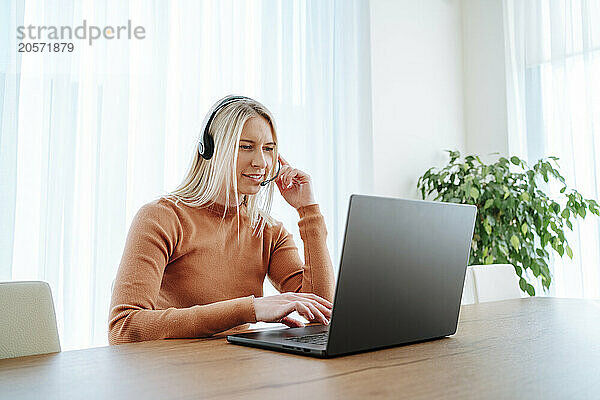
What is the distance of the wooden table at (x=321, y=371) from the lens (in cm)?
66

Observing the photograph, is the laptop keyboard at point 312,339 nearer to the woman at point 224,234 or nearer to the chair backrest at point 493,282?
the woman at point 224,234

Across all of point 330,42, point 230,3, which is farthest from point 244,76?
point 330,42

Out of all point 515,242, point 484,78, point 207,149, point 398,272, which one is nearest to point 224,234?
point 207,149

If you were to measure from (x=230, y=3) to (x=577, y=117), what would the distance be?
187cm

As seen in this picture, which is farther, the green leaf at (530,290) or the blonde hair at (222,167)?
the green leaf at (530,290)

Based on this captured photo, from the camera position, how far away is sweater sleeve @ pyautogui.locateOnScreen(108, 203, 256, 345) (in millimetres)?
1131

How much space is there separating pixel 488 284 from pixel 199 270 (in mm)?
1154

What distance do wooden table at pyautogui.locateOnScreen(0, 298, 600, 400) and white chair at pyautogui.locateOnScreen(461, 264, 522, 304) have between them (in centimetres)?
100

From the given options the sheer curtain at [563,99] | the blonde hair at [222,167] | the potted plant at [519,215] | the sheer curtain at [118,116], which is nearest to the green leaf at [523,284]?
the potted plant at [519,215]

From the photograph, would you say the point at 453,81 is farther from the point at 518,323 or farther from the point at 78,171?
the point at 518,323

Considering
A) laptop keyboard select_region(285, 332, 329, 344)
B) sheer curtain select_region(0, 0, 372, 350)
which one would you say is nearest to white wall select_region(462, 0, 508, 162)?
sheer curtain select_region(0, 0, 372, 350)

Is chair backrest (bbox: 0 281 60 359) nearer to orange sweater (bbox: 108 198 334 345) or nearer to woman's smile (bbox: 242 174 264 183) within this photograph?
orange sweater (bbox: 108 198 334 345)

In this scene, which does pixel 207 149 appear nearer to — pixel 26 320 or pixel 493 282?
pixel 26 320

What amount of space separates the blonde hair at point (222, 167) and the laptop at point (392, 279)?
539 mm
